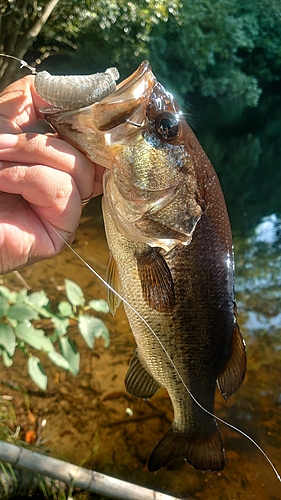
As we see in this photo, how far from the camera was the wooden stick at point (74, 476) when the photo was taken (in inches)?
77.9

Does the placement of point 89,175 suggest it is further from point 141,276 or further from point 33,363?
point 33,363

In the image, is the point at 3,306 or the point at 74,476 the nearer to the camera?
the point at 3,306

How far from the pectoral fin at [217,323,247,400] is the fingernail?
1089 millimetres

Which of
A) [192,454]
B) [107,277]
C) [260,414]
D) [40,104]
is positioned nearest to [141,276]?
[107,277]

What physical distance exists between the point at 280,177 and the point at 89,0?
20.8 ft

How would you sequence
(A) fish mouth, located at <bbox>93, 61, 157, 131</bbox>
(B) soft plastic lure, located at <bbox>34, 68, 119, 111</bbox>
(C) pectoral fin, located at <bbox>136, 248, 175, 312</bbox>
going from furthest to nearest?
(C) pectoral fin, located at <bbox>136, 248, 175, 312</bbox>
(A) fish mouth, located at <bbox>93, 61, 157, 131</bbox>
(B) soft plastic lure, located at <bbox>34, 68, 119, 111</bbox>

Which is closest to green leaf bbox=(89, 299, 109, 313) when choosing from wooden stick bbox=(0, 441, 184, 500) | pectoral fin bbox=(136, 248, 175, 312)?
pectoral fin bbox=(136, 248, 175, 312)

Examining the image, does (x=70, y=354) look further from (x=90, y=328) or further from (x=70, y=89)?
(x=70, y=89)

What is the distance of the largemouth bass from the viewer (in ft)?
4.33

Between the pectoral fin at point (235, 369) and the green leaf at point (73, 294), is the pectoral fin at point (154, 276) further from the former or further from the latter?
the green leaf at point (73, 294)

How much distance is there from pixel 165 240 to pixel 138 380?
2.40 ft

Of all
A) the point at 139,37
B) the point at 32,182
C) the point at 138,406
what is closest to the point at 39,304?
the point at 32,182

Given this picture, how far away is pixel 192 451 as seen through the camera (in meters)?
1.93

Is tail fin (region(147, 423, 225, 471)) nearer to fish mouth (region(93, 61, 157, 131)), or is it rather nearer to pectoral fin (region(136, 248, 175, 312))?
pectoral fin (region(136, 248, 175, 312))
